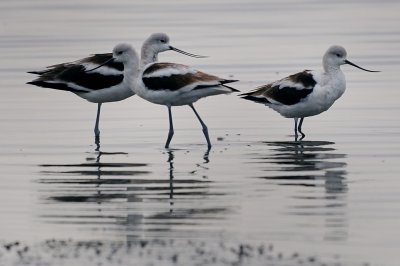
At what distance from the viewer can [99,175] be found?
15148mm

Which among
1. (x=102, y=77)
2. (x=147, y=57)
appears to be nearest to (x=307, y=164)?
(x=147, y=57)

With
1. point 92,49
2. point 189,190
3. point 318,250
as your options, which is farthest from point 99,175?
point 92,49

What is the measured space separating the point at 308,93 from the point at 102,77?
2637 mm

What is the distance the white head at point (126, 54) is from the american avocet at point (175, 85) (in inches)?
15.1

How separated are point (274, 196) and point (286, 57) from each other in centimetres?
1171

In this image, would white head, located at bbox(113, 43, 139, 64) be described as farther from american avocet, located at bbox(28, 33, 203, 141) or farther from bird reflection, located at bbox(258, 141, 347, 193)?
bird reflection, located at bbox(258, 141, 347, 193)

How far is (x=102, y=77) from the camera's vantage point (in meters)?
18.6

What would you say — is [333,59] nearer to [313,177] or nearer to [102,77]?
[102,77]

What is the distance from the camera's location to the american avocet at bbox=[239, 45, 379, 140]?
58.9 feet

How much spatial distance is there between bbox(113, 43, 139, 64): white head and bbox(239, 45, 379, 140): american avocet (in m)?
1.61

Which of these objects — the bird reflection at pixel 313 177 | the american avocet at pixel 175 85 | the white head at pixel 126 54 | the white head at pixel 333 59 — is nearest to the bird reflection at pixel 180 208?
the bird reflection at pixel 313 177

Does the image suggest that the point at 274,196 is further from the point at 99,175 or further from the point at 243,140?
the point at 243,140

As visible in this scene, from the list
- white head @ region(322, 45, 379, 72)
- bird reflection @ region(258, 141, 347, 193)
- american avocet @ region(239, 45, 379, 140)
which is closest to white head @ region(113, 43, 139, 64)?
american avocet @ region(239, 45, 379, 140)

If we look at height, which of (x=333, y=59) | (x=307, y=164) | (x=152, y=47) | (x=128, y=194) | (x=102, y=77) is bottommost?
(x=128, y=194)
